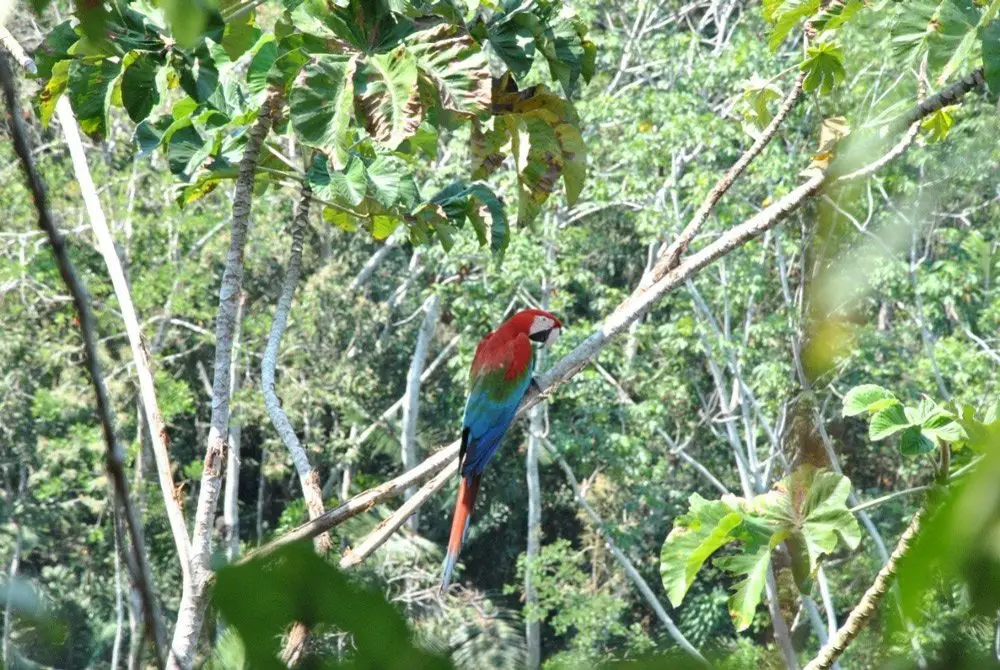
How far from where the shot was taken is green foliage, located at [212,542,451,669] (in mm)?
331

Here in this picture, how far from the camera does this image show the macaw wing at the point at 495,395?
122 inches

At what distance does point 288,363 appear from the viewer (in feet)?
35.6

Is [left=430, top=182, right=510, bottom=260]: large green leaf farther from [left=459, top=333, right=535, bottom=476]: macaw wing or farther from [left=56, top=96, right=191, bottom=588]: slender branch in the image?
[left=459, top=333, right=535, bottom=476]: macaw wing

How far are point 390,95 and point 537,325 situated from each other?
1.63m

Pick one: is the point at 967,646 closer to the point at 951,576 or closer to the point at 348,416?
the point at 951,576

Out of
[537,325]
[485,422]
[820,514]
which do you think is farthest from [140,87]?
[537,325]

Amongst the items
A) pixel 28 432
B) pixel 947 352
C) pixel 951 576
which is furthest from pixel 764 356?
pixel 951 576

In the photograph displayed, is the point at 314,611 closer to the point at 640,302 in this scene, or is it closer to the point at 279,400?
the point at 640,302

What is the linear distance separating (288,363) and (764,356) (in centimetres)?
440

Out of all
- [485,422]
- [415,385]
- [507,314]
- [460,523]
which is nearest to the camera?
[460,523]

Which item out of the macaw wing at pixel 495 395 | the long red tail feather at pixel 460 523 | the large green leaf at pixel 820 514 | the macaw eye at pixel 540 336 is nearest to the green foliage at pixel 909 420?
the large green leaf at pixel 820 514

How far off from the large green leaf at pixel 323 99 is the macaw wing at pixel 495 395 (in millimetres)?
1257

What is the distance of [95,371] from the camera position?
0.37 metres

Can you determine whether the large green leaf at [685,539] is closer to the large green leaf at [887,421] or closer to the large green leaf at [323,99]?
the large green leaf at [887,421]
